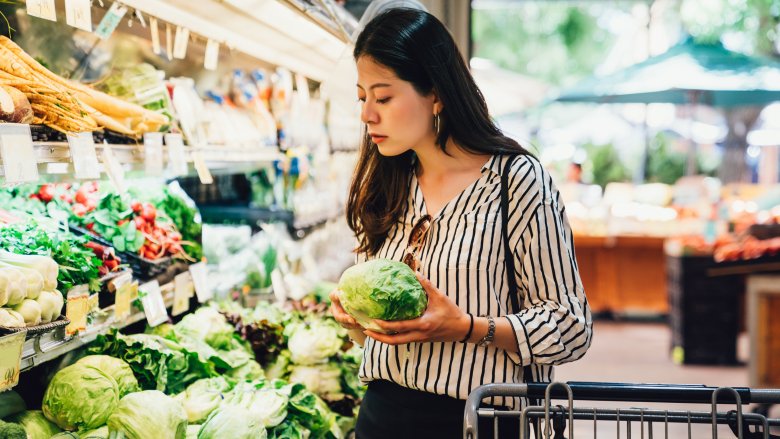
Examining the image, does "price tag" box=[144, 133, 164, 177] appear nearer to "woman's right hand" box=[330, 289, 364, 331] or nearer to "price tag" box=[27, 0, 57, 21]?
"price tag" box=[27, 0, 57, 21]

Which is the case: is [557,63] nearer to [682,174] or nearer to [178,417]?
[682,174]

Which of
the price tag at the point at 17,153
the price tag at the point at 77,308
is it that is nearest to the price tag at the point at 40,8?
the price tag at the point at 17,153

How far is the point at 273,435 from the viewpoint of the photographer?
2.74m

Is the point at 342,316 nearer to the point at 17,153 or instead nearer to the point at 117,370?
the point at 117,370

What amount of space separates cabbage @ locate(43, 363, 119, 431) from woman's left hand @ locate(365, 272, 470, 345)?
2.80 feet

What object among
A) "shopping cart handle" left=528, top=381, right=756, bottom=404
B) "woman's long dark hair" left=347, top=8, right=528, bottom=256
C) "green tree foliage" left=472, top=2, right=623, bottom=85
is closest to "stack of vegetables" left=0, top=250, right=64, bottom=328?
"woman's long dark hair" left=347, top=8, right=528, bottom=256

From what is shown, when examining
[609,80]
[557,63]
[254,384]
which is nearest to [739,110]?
[609,80]

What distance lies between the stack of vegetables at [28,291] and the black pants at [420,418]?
0.87m

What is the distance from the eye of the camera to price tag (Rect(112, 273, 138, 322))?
2616mm

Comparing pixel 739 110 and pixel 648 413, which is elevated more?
pixel 739 110

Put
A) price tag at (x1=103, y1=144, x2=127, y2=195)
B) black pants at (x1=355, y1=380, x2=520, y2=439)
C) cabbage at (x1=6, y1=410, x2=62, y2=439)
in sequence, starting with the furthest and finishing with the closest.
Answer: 1. price tag at (x1=103, y1=144, x2=127, y2=195)
2. cabbage at (x1=6, y1=410, x2=62, y2=439)
3. black pants at (x1=355, y1=380, x2=520, y2=439)

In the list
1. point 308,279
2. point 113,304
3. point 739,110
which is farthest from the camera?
point 739,110

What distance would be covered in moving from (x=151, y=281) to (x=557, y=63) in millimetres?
22577

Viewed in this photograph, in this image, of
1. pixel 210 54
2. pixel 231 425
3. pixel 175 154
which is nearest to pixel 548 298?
pixel 231 425
